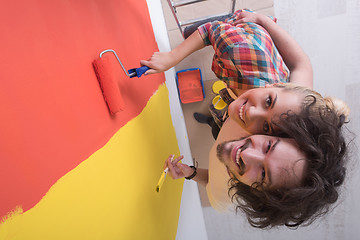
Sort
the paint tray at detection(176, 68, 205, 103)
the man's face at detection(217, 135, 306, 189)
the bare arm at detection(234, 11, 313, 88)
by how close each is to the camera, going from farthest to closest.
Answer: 1. the paint tray at detection(176, 68, 205, 103)
2. the bare arm at detection(234, 11, 313, 88)
3. the man's face at detection(217, 135, 306, 189)

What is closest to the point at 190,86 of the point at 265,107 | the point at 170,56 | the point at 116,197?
the point at 170,56

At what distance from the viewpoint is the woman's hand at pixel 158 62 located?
0.84 m

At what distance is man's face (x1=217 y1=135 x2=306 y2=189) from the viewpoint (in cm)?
59

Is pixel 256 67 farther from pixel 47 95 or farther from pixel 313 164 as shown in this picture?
pixel 47 95

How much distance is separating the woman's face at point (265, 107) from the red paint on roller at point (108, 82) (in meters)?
0.37

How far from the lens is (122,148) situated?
694 millimetres

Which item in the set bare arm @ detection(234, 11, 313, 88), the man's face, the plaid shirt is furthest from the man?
bare arm @ detection(234, 11, 313, 88)

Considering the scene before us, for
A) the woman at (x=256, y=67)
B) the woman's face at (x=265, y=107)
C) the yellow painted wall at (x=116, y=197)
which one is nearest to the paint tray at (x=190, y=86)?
the yellow painted wall at (x=116, y=197)

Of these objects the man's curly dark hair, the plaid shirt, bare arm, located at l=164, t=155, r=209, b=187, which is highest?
the plaid shirt

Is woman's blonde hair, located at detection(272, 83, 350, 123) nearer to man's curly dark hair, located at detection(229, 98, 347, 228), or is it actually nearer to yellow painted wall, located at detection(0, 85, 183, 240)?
man's curly dark hair, located at detection(229, 98, 347, 228)

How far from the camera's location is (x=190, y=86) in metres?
1.61

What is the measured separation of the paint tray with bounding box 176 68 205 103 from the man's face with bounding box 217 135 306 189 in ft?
3.16

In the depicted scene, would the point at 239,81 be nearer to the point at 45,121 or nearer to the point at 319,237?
the point at 45,121

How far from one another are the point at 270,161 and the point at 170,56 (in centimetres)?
56
